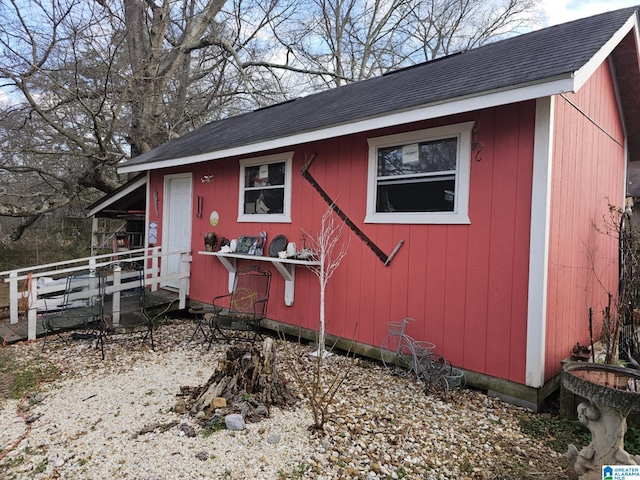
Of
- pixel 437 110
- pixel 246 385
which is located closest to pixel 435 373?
pixel 246 385

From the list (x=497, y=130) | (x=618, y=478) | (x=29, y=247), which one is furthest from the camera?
(x=29, y=247)

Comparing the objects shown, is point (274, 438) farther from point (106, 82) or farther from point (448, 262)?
point (106, 82)

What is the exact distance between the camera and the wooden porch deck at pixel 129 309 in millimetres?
5238

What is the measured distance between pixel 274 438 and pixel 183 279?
4442 mm

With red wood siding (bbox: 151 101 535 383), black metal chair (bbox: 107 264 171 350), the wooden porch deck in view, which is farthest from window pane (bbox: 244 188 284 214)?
the wooden porch deck

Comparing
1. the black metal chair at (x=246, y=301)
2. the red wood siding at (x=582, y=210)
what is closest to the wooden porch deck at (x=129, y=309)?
the black metal chair at (x=246, y=301)

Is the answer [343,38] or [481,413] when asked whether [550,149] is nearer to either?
[481,413]

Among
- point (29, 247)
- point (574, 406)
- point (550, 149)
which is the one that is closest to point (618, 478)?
point (574, 406)

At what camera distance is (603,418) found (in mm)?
2098

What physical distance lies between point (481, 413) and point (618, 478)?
1211 millimetres

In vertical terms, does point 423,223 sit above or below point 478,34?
below

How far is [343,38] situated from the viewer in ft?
51.7

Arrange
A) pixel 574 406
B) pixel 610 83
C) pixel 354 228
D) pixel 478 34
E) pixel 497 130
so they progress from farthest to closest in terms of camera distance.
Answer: pixel 478 34, pixel 610 83, pixel 354 228, pixel 497 130, pixel 574 406

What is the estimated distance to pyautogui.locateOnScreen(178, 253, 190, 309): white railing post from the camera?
6.59 metres
